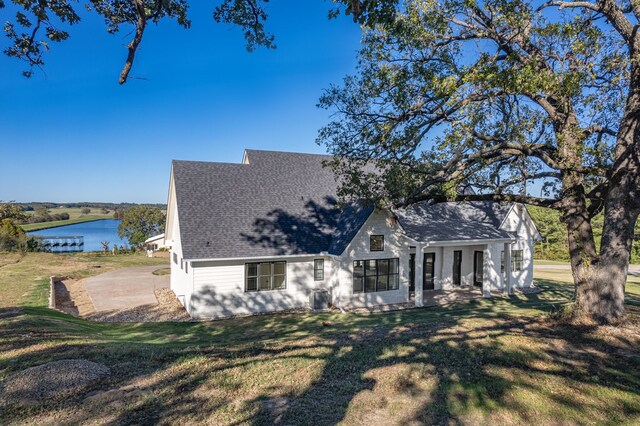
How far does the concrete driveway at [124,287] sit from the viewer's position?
58.1 feet

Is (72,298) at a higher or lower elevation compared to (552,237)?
lower

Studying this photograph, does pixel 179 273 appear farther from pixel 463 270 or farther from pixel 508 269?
pixel 508 269

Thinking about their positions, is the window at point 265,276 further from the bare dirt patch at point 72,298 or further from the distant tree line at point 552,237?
the distant tree line at point 552,237

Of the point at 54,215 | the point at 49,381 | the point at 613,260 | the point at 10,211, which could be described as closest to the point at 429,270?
the point at 613,260

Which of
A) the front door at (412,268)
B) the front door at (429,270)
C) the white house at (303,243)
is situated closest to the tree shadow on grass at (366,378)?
the white house at (303,243)

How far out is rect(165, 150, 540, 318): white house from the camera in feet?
51.2

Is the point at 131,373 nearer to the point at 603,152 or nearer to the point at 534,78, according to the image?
the point at 534,78

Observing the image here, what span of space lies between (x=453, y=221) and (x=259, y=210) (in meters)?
10.7

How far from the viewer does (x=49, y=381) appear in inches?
236

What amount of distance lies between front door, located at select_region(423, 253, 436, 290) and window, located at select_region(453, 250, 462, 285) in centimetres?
156

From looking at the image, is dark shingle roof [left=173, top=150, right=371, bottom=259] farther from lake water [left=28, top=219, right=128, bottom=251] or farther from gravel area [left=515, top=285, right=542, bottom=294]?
lake water [left=28, top=219, right=128, bottom=251]

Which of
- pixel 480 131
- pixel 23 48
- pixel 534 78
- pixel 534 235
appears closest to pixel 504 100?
pixel 480 131

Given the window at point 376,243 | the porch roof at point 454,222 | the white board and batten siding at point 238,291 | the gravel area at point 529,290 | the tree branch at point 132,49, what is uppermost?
the tree branch at point 132,49

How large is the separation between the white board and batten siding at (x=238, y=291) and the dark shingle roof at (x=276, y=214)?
0.60m
